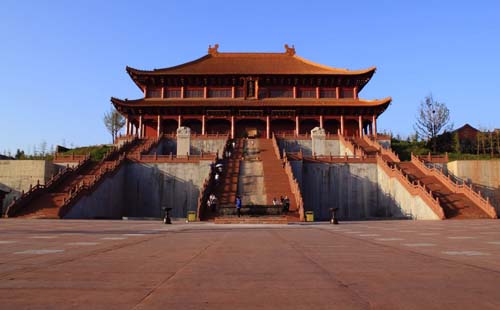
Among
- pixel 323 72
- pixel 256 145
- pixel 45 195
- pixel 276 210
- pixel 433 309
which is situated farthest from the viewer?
pixel 323 72

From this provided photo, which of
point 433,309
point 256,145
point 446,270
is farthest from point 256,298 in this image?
point 256,145

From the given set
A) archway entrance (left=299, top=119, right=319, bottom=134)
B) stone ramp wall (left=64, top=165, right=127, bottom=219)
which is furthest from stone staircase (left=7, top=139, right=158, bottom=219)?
archway entrance (left=299, top=119, right=319, bottom=134)

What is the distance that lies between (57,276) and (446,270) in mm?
4684

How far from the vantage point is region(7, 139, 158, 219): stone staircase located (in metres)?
23.4

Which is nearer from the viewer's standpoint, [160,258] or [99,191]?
[160,258]

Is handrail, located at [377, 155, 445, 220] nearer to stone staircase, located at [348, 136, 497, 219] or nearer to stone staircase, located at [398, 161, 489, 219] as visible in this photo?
stone staircase, located at [348, 136, 497, 219]

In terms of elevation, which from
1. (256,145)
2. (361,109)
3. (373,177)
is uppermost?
(361,109)

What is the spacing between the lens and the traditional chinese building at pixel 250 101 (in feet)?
154

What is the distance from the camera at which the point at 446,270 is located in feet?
16.1

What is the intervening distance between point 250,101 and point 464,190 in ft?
88.2

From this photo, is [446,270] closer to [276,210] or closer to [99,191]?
[276,210]

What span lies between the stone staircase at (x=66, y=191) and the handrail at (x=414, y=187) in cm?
2193

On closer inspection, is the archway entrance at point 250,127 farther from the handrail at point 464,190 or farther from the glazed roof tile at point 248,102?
the handrail at point 464,190

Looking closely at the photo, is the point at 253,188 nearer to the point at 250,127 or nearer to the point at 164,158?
the point at 164,158
